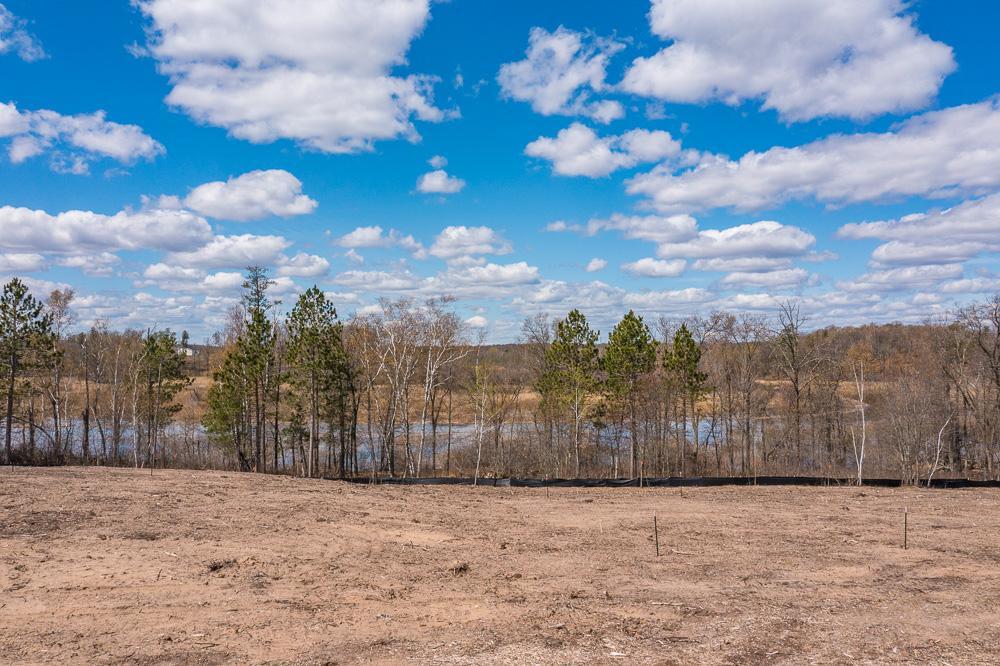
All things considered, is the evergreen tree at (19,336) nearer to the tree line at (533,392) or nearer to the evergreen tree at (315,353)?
the tree line at (533,392)

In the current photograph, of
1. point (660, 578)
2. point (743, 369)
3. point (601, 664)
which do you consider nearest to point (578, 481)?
point (660, 578)

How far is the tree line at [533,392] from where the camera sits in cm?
3114

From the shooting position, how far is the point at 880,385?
1897 inches

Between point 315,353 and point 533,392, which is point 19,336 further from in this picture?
point 533,392

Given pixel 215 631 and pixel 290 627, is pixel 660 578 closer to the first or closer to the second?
pixel 290 627

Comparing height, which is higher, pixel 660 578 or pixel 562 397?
pixel 562 397

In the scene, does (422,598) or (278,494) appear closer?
(422,598)

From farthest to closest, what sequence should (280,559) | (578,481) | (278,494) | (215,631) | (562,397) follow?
(562,397), (578,481), (278,494), (280,559), (215,631)

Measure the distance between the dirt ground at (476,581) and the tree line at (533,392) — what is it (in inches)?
562

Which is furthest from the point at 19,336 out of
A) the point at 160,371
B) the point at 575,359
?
the point at 575,359

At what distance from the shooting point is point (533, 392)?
39.5 m

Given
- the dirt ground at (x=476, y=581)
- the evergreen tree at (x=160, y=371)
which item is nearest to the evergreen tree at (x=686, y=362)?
the dirt ground at (x=476, y=581)

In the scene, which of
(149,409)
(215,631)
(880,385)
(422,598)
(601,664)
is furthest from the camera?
(880,385)

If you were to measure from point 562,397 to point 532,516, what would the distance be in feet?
52.5
